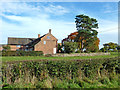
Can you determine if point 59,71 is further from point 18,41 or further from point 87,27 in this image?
point 18,41

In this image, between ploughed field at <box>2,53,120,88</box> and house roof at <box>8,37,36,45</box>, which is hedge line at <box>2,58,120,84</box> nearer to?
ploughed field at <box>2,53,120,88</box>

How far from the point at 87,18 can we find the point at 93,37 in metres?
6.10

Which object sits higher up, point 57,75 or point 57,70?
point 57,70

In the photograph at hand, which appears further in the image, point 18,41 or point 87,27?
point 18,41

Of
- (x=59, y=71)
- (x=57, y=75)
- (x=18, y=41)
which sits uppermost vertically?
(x=18, y=41)

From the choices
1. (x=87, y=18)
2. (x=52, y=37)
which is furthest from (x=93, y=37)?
(x=52, y=37)

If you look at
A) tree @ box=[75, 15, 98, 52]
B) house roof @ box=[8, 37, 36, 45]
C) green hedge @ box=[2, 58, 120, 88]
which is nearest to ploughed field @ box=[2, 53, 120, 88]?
green hedge @ box=[2, 58, 120, 88]

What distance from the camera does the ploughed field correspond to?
6.55 meters

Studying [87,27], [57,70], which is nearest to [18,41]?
[87,27]

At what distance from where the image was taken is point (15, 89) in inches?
241

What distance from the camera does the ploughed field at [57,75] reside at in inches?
258

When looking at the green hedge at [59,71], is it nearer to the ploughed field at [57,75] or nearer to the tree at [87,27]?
the ploughed field at [57,75]

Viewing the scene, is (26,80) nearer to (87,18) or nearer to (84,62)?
(84,62)

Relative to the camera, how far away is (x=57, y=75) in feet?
23.6
